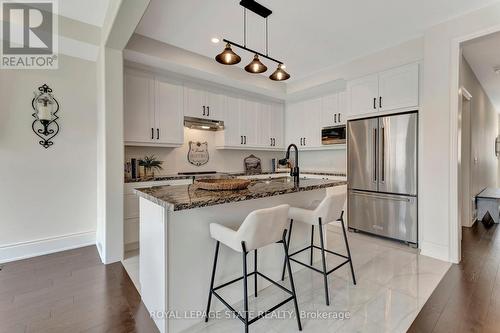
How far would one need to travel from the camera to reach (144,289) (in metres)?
1.98

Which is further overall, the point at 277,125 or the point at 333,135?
the point at 277,125

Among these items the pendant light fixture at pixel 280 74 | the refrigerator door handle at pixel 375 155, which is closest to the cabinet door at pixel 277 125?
the refrigerator door handle at pixel 375 155

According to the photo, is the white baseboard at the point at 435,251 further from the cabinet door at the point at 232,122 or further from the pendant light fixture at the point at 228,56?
the cabinet door at the point at 232,122

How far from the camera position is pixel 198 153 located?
4410 mm

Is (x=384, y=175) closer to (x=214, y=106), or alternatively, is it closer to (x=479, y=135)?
(x=214, y=106)

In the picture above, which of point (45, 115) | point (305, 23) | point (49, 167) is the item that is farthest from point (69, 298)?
point (305, 23)

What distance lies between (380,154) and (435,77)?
1.13 m

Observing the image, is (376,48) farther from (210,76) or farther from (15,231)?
(15,231)

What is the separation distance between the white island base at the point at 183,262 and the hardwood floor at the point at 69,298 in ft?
0.68

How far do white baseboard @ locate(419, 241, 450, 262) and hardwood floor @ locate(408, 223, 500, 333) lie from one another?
0.49ft

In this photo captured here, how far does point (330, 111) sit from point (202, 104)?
2420mm

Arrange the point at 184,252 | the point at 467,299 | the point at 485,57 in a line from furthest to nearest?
the point at 485,57 < the point at 467,299 < the point at 184,252

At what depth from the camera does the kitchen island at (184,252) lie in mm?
1601

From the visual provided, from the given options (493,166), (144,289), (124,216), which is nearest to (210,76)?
(124,216)
